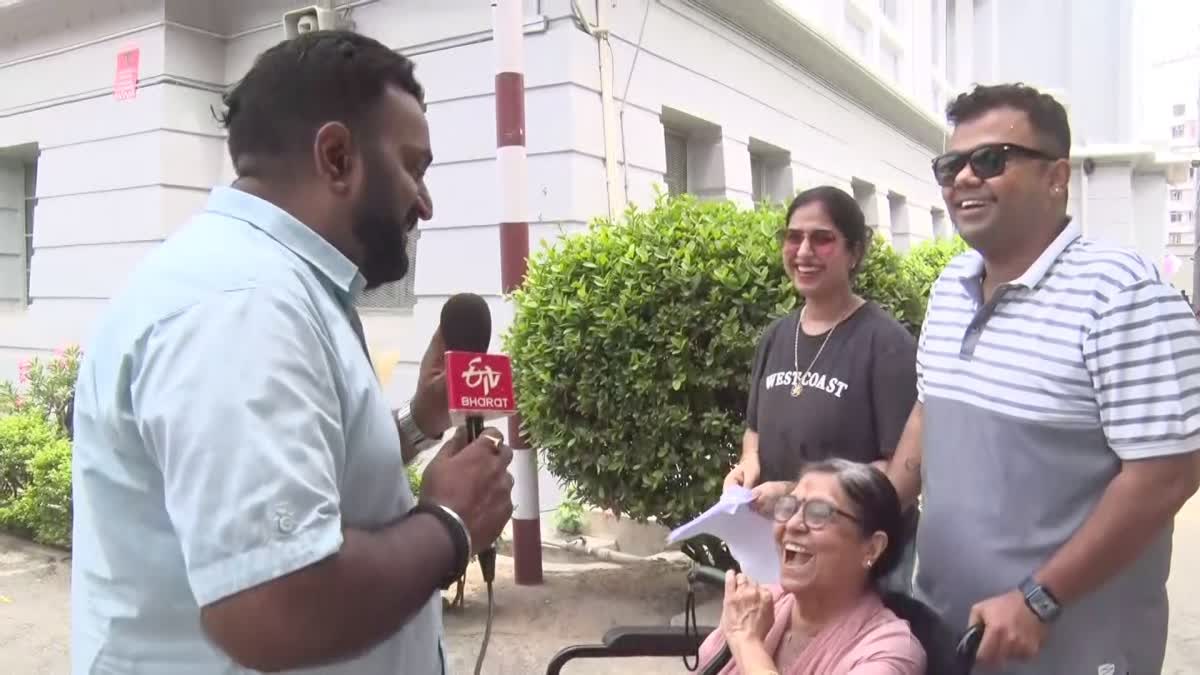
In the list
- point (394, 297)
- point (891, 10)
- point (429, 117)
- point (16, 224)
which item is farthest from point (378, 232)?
point (891, 10)

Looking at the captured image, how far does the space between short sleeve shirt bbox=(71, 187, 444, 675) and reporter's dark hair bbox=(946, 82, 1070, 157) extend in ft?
4.58

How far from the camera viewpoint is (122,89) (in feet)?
25.9

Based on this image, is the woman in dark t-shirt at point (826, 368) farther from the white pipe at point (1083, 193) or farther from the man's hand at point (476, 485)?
the white pipe at point (1083, 193)

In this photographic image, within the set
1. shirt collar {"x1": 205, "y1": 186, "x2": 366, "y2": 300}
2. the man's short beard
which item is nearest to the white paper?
the man's short beard

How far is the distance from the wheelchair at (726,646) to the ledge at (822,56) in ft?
11.9

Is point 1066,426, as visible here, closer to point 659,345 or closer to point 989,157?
point 989,157

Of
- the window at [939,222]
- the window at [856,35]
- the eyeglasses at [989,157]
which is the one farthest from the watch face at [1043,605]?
the window at [939,222]

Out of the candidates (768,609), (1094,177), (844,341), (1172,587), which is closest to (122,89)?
(844,341)

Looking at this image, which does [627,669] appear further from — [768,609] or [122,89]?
[122,89]

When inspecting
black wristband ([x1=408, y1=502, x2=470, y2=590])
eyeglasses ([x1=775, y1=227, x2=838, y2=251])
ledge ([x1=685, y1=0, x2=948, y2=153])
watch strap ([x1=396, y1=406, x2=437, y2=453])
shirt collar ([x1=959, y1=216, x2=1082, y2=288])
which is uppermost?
ledge ([x1=685, y1=0, x2=948, y2=153])

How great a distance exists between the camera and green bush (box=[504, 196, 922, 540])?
411cm

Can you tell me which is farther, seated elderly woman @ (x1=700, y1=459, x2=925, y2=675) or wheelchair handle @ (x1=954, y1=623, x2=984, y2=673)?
seated elderly woman @ (x1=700, y1=459, x2=925, y2=675)

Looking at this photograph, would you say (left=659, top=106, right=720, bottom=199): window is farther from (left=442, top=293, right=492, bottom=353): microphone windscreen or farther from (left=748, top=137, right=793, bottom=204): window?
(left=442, top=293, right=492, bottom=353): microphone windscreen

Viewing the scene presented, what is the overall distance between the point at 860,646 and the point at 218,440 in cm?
151
